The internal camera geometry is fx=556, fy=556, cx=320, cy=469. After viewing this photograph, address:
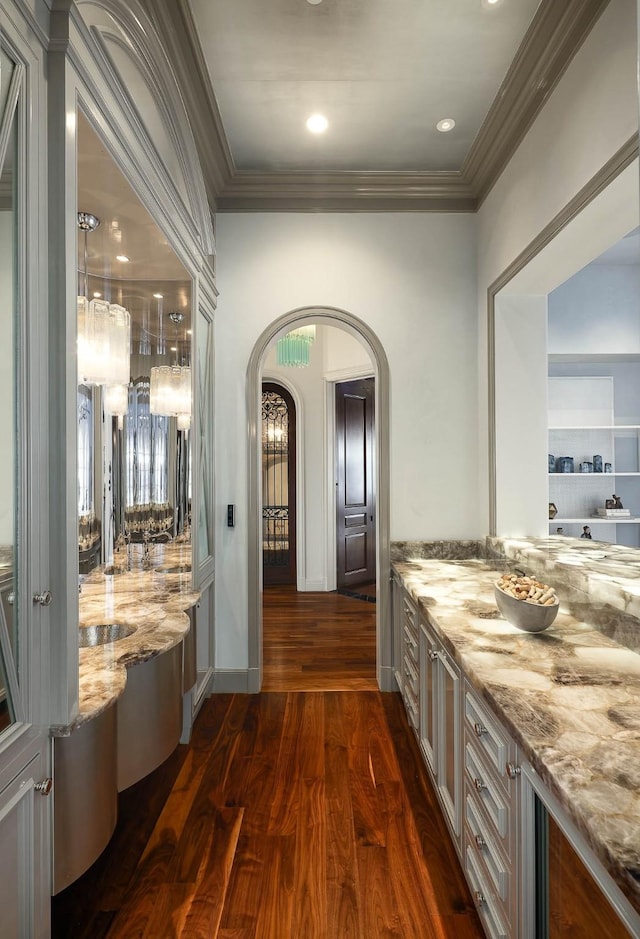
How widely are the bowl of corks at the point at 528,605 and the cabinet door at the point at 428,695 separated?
347 mm

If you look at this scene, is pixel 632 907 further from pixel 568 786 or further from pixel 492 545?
pixel 492 545

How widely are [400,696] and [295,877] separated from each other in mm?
1517

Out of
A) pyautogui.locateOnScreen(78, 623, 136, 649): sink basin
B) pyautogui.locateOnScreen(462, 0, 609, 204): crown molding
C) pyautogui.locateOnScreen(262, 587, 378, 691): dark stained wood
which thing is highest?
pyautogui.locateOnScreen(462, 0, 609, 204): crown molding

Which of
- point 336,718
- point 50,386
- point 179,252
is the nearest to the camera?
point 50,386

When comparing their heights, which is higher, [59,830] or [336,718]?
[59,830]

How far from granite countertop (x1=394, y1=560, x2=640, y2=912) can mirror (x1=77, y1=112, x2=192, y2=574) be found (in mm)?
1454

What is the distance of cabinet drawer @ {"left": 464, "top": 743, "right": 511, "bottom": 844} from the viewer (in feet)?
4.58

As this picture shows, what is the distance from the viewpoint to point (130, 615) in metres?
2.31

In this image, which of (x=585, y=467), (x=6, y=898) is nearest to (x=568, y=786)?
(x=6, y=898)

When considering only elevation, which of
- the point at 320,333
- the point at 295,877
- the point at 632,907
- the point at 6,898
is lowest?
the point at 295,877

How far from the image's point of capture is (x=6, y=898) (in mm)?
1147

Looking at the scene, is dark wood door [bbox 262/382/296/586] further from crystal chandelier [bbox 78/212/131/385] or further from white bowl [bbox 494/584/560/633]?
white bowl [bbox 494/584/560/633]

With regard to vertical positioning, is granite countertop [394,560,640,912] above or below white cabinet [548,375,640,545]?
below

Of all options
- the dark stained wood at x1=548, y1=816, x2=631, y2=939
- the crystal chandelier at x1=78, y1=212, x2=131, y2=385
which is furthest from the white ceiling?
the dark stained wood at x1=548, y1=816, x2=631, y2=939
